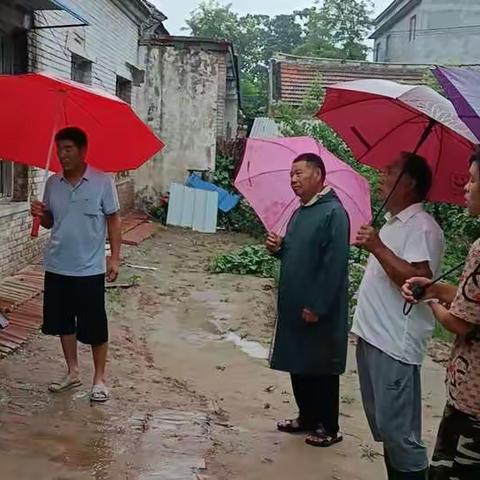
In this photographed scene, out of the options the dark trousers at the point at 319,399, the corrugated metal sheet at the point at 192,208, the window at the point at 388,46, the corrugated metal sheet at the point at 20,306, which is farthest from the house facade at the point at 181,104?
the window at the point at 388,46

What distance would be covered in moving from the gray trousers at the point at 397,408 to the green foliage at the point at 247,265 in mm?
6868

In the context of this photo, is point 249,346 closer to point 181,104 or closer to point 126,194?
point 126,194

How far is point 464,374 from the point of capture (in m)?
2.51

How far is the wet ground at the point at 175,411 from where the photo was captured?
381 centimetres

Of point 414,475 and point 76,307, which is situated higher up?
point 76,307

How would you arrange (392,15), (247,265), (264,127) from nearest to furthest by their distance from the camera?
(247,265), (264,127), (392,15)

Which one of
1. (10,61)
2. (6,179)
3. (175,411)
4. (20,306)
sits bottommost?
(175,411)

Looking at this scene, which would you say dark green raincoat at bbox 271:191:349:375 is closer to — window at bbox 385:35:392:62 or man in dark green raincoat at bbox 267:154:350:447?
man in dark green raincoat at bbox 267:154:350:447

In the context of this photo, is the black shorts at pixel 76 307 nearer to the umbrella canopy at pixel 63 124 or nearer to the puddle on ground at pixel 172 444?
the puddle on ground at pixel 172 444

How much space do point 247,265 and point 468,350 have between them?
26.4ft

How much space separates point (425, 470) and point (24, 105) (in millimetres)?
3106

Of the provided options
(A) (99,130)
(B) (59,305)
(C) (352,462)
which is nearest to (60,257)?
(B) (59,305)

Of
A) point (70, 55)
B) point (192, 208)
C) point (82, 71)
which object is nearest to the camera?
point (70, 55)

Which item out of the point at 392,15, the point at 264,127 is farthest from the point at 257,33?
the point at 264,127
